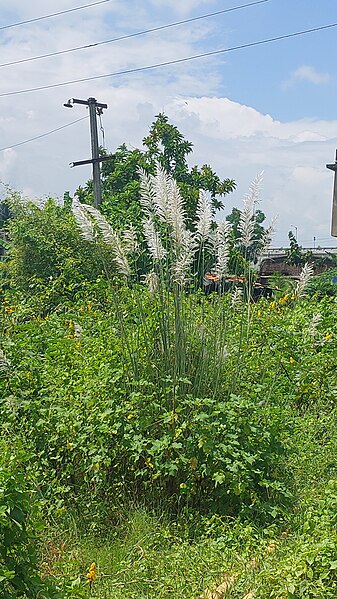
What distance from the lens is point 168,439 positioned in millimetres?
4105

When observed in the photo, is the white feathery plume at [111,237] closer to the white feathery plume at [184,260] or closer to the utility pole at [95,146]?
the white feathery plume at [184,260]

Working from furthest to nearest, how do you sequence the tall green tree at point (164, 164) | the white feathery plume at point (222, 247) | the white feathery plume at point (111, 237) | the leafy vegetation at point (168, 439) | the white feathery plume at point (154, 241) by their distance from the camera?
the tall green tree at point (164, 164), the white feathery plume at point (222, 247), the white feathery plume at point (154, 241), the white feathery plume at point (111, 237), the leafy vegetation at point (168, 439)

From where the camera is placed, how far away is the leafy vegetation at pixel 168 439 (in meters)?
3.67

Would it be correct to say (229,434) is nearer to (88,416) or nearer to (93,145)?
(88,416)

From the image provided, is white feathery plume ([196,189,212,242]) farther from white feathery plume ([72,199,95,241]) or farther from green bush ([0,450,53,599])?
green bush ([0,450,53,599])

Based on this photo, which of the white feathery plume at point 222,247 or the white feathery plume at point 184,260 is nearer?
the white feathery plume at point 184,260

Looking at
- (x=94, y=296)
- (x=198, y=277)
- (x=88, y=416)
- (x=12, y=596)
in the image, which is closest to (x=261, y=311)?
(x=198, y=277)

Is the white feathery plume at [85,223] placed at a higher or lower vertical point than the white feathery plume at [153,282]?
higher

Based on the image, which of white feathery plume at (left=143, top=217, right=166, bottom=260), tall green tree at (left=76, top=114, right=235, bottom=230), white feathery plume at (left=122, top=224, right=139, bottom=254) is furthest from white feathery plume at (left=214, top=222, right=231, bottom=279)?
tall green tree at (left=76, top=114, right=235, bottom=230)

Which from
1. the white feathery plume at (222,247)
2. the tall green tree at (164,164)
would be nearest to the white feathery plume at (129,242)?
the white feathery plume at (222,247)

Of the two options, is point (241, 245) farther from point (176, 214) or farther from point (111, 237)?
point (111, 237)

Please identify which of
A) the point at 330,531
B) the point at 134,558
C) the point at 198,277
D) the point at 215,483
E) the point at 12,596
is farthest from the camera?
the point at 198,277

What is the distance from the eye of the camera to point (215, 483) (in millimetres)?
4074

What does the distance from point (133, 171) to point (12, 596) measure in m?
12.8
